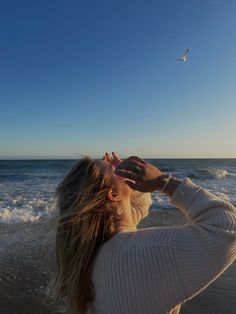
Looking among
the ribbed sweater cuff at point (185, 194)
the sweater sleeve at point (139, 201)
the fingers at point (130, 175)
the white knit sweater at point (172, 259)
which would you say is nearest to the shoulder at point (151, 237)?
the white knit sweater at point (172, 259)

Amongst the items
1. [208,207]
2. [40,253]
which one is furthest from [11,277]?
[208,207]

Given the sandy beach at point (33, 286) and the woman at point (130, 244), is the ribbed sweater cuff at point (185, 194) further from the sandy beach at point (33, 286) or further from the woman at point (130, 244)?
the sandy beach at point (33, 286)

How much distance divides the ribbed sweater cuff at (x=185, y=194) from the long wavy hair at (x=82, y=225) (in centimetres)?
31

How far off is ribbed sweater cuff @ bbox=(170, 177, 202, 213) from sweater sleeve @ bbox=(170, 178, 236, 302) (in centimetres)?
5

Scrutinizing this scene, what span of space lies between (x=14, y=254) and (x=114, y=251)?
19.2ft

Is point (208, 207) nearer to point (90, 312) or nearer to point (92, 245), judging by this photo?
point (92, 245)

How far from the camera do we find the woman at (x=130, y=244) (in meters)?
1.43

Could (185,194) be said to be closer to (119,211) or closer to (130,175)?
(130,175)

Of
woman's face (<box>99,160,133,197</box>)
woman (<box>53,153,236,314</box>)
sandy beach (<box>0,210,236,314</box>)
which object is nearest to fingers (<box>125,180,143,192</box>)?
woman (<box>53,153,236,314</box>)

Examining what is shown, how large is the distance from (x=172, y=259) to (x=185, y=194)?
0.27 meters

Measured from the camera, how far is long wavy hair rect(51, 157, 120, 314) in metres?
1.70

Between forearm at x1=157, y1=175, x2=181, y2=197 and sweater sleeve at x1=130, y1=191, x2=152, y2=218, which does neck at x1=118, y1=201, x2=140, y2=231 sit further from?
sweater sleeve at x1=130, y1=191, x2=152, y2=218

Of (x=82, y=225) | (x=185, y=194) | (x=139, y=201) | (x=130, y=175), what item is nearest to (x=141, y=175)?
(x=130, y=175)

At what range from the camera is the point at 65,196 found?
1791 mm
